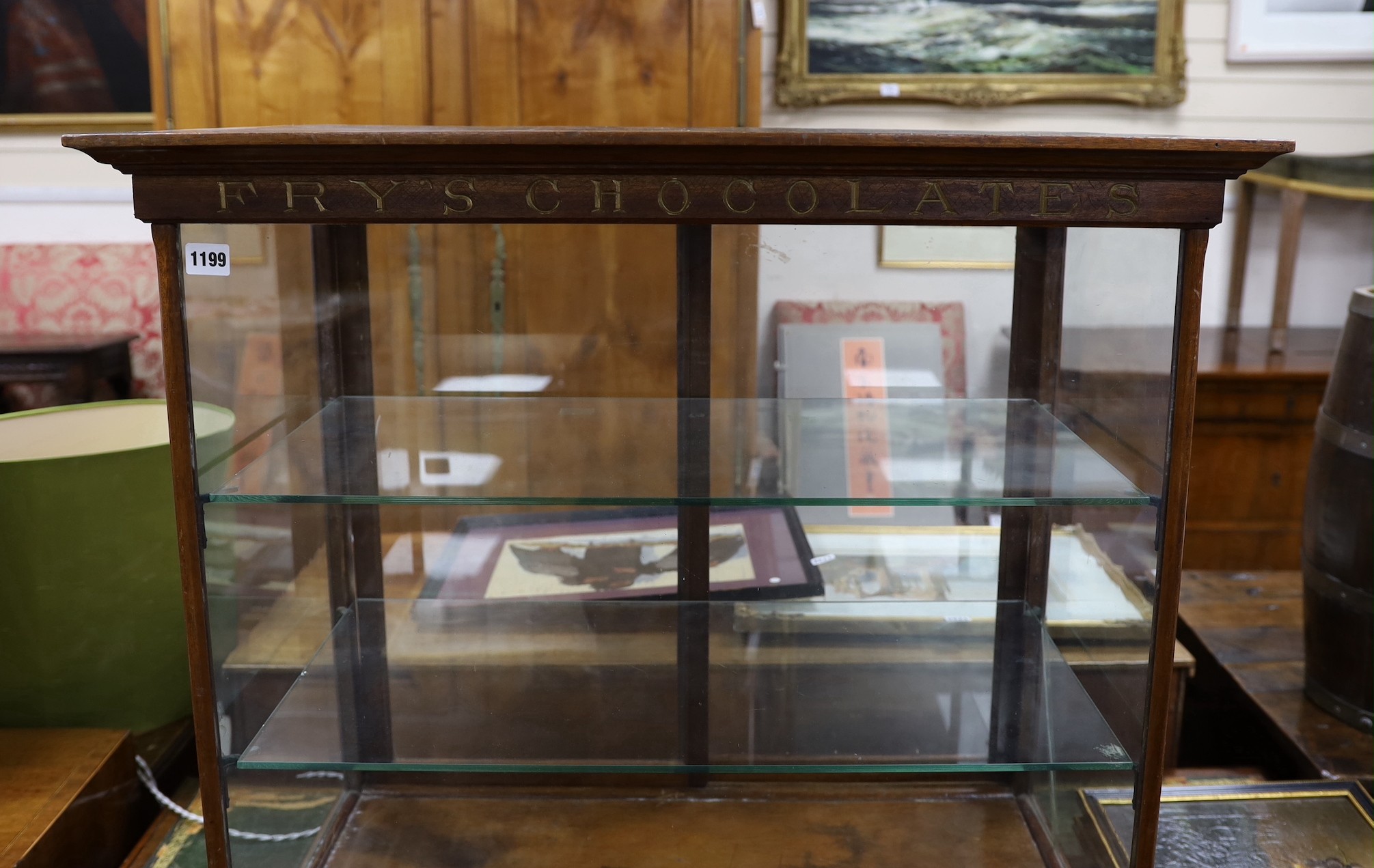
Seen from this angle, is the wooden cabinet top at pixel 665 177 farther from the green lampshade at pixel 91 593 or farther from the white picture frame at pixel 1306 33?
the white picture frame at pixel 1306 33

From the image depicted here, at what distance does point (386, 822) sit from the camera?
5.55 ft

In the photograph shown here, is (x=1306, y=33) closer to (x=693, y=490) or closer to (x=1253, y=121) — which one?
(x=1253, y=121)

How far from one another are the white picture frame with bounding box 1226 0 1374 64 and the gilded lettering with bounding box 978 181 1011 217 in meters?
3.52

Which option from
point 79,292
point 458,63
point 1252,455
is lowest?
point 1252,455

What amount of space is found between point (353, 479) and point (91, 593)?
594 millimetres

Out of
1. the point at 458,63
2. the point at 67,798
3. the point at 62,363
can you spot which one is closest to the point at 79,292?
the point at 62,363

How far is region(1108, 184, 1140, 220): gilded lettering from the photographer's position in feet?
3.82

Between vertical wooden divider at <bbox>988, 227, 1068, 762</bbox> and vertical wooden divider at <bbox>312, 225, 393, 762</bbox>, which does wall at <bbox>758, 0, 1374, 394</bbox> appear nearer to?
vertical wooden divider at <bbox>988, 227, 1068, 762</bbox>

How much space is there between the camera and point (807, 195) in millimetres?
1164

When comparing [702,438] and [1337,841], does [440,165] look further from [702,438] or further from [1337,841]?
[1337,841]

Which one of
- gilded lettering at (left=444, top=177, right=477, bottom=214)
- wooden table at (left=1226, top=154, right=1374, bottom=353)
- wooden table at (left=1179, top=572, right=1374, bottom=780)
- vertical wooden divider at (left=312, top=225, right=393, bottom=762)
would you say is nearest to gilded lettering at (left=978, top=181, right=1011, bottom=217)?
gilded lettering at (left=444, top=177, right=477, bottom=214)

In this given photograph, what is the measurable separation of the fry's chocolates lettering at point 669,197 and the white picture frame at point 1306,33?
11.4ft

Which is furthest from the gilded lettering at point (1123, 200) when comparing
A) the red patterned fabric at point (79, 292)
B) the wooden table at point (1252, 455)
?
the red patterned fabric at point (79, 292)

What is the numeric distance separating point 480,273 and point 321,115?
1942mm
